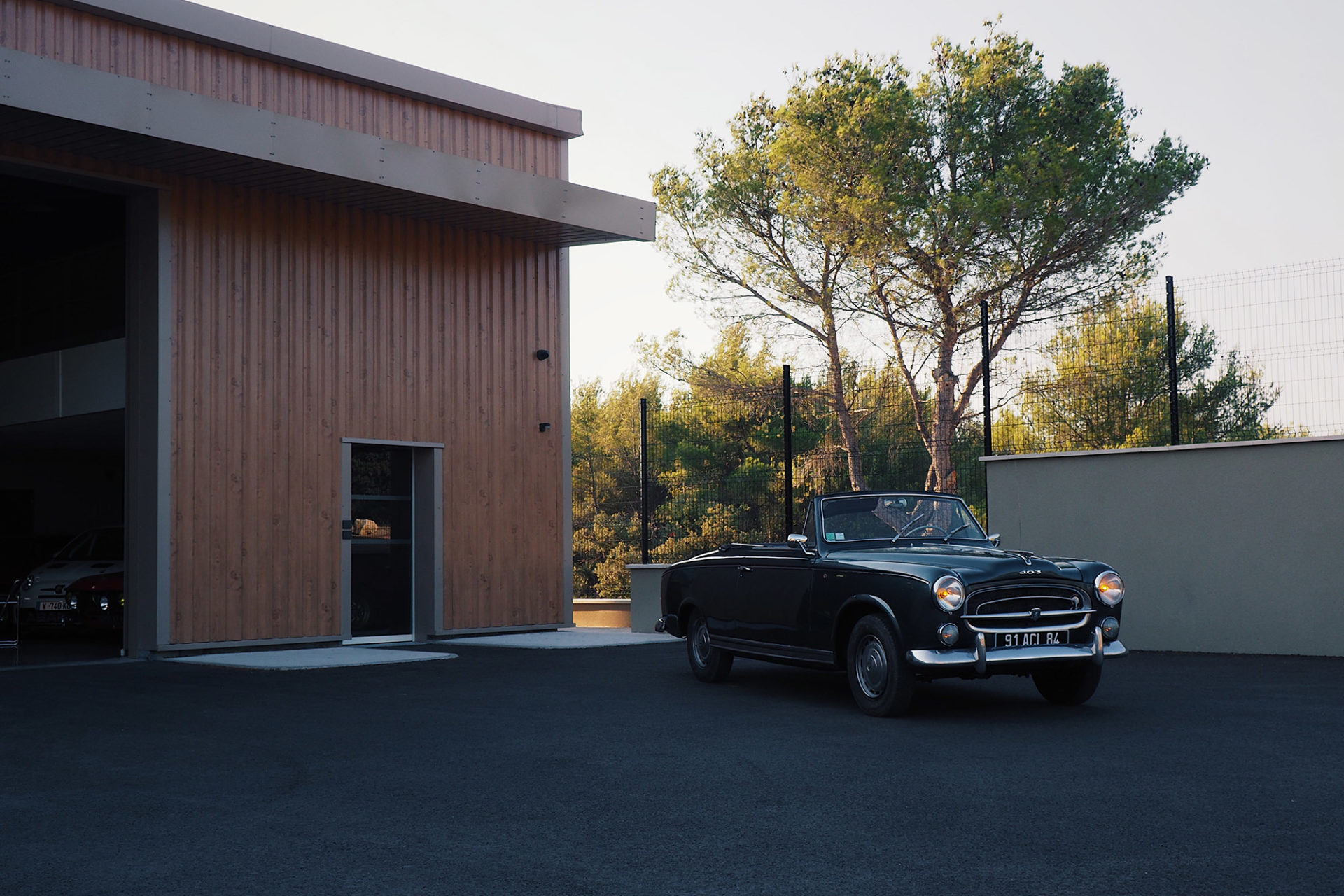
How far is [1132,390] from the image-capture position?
1328 centimetres

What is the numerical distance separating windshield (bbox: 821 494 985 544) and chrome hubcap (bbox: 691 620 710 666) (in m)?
1.73

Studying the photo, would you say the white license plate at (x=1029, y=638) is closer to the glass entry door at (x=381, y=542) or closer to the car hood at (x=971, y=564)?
the car hood at (x=971, y=564)

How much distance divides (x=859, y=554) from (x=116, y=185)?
8781 millimetres

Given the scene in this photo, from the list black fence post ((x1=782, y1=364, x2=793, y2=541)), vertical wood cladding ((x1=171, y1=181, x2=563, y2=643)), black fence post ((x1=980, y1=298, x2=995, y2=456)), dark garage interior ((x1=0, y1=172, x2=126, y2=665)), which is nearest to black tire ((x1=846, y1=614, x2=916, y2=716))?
black fence post ((x1=980, y1=298, x2=995, y2=456))

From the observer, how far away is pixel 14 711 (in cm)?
897

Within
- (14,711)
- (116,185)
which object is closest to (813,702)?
(14,711)

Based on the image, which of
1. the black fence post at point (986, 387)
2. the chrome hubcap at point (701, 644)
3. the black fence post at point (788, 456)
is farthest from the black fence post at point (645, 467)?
the chrome hubcap at point (701, 644)

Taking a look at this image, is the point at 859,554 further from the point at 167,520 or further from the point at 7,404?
the point at 7,404

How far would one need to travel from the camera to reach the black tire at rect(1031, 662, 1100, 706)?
28.0ft

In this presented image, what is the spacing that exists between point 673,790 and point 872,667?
109 inches

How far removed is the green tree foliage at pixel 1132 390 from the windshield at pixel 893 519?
442 centimetres

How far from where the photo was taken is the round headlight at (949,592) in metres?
7.85

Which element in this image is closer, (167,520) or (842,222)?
(167,520)

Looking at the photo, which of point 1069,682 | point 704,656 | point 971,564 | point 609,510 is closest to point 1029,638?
point 971,564
